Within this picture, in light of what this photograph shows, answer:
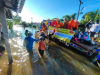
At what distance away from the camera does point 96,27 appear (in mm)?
4945

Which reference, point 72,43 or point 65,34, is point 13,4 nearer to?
point 65,34

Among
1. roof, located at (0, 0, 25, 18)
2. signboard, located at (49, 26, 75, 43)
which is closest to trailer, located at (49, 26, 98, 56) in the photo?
signboard, located at (49, 26, 75, 43)

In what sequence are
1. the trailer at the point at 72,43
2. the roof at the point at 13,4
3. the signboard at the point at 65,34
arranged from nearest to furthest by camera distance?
the roof at the point at 13,4 < the trailer at the point at 72,43 < the signboard at the point at 65,34

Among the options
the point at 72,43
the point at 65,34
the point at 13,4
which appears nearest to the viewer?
the point at 13,4

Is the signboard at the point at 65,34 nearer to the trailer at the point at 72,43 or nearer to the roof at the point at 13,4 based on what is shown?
the trailer at the point at 72,43

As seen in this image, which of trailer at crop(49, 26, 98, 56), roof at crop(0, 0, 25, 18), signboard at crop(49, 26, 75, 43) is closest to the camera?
roof at crop(0, 0, 25, 18)

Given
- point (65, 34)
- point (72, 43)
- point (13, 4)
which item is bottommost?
point (72, 43)

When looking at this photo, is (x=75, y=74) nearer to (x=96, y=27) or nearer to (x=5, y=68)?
(x=5, y=68)

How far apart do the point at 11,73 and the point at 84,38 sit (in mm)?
5427

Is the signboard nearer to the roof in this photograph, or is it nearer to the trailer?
the trailer

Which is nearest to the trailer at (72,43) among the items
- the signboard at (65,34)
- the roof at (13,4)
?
the signboard at (65,34)

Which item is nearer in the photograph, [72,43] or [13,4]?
[13,4]

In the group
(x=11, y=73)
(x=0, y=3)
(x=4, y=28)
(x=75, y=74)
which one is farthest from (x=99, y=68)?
(x=0, y=3)

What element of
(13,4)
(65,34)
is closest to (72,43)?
(65,34)
